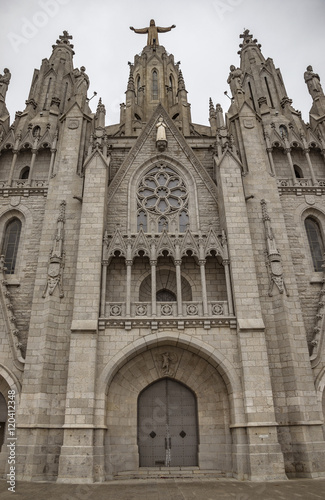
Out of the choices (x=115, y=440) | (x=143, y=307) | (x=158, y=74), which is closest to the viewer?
(x=115, y=440)

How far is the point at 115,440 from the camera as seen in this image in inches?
523

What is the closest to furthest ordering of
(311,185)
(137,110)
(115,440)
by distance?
(115,440) < (311,185) < (137,110)

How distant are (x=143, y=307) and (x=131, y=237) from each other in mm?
3970

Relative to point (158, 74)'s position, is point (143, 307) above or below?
A: below

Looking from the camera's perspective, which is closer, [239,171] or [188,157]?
[239,171]

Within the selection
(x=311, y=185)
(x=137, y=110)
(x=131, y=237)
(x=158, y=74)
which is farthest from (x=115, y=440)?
(x=158, y=74)

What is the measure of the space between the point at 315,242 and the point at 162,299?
8.70 m

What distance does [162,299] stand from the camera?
1680cm

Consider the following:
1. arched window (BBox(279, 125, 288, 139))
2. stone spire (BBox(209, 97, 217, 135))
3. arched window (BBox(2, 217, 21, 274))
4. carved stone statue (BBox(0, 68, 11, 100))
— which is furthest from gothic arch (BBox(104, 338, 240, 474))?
carved stone statue (BBox(0, 68, 11, 100))

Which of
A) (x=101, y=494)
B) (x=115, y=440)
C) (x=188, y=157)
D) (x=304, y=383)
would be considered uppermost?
(x=188, y=157)

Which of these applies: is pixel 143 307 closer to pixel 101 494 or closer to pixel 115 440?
pixel 115 440

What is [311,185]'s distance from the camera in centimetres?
1955

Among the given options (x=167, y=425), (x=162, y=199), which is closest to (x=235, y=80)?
(x=162, y=199)

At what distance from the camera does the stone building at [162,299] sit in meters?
12.7
